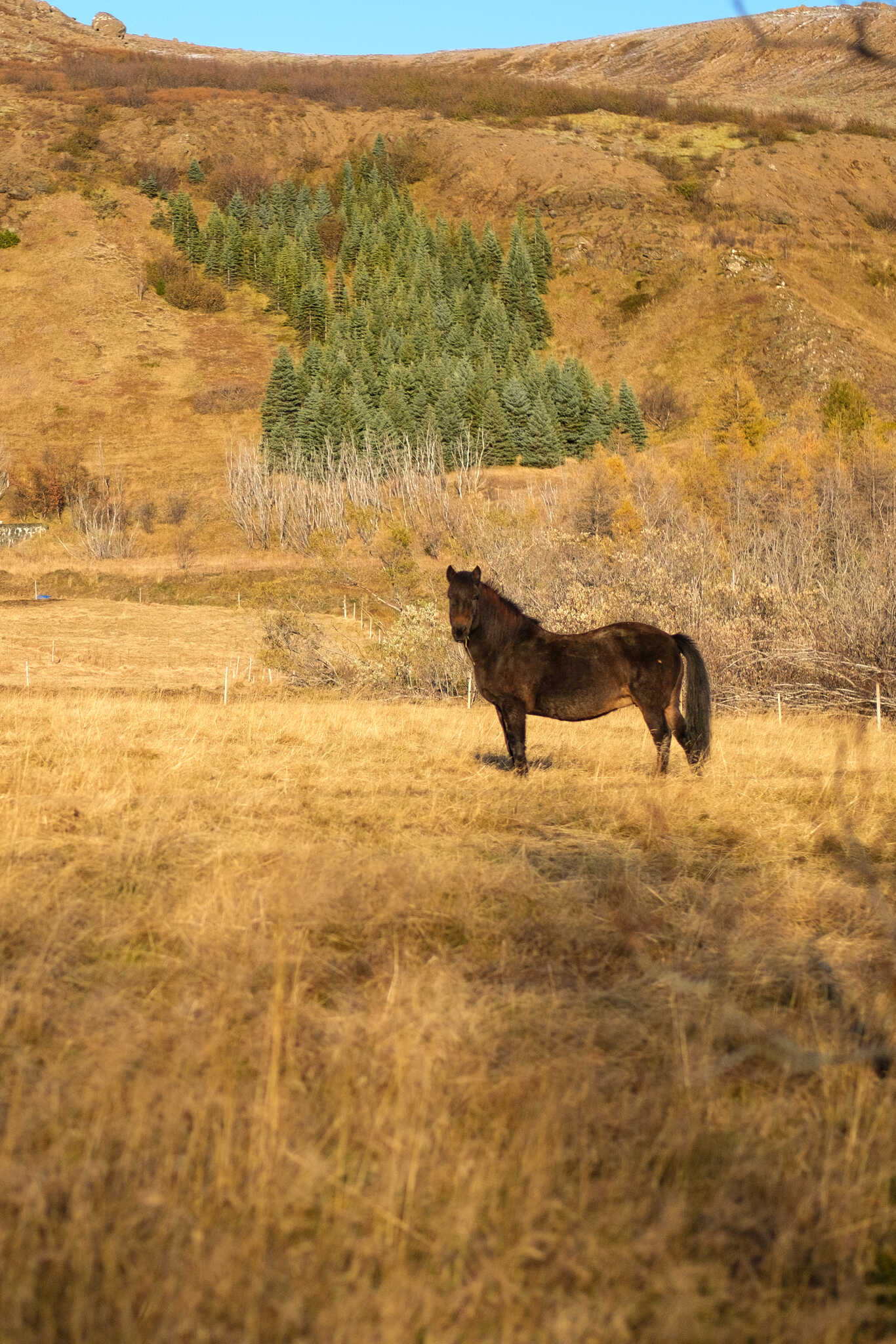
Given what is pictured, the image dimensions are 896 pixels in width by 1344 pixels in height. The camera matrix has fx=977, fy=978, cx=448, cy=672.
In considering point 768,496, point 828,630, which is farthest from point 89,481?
point 828,630

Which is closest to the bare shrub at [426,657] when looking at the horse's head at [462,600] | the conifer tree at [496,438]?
the horse's head at [462,600]

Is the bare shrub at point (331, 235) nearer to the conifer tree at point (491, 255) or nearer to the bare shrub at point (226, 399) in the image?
the conifer tree at point (491, 255)

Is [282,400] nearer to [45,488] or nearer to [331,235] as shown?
[45,488]

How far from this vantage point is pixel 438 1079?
3227 mm

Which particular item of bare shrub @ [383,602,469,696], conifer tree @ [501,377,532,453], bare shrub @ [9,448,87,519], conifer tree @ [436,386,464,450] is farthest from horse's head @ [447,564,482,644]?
conifer tree @ [501,377,532,453]

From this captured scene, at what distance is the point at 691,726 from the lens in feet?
29.8

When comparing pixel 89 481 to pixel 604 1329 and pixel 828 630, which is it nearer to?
pixel 828 630

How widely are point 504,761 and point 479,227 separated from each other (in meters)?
109

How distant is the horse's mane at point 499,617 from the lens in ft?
29.0

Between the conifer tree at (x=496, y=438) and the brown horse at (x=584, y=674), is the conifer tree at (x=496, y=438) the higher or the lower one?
the lower one

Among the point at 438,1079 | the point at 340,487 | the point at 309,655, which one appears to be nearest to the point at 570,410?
the point at 340,487

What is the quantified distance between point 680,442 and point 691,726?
63240mm

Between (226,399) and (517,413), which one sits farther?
(226,399)

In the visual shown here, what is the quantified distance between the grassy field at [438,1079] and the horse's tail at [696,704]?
2.11 m
